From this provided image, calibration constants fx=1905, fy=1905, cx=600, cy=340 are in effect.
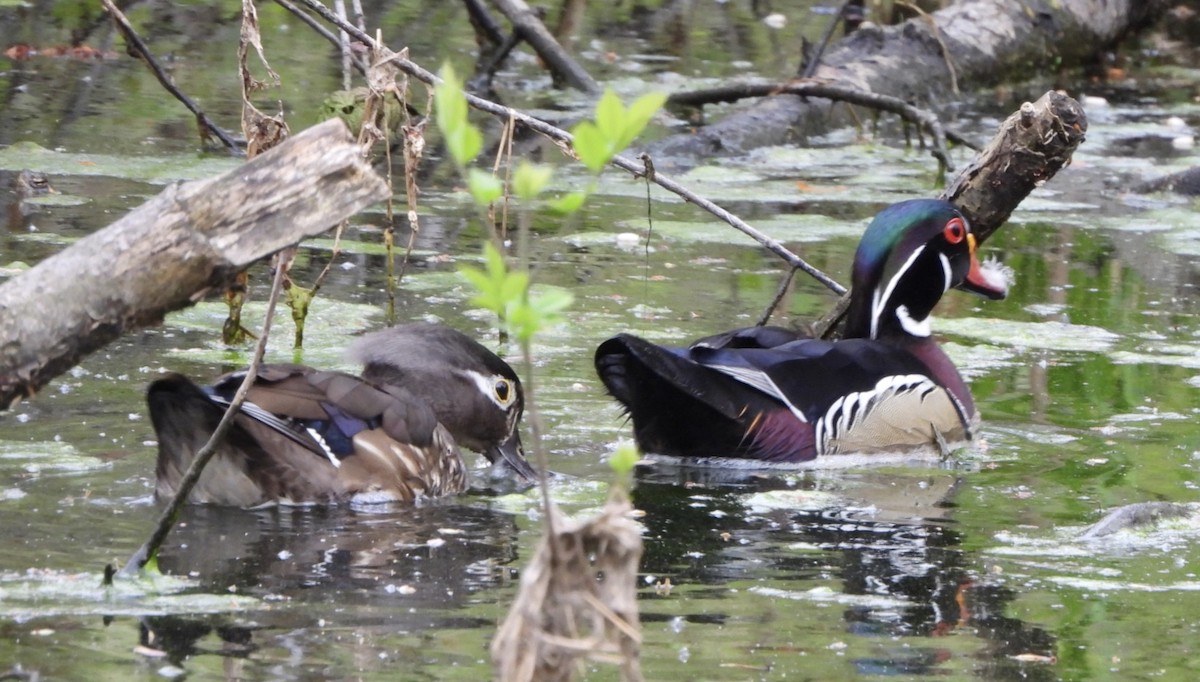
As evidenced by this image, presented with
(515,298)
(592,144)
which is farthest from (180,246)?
(592,144)

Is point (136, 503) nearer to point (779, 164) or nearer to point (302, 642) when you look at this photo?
point (302, 642)

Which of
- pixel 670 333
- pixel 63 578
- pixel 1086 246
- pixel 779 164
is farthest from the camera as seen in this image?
pixel 779 164

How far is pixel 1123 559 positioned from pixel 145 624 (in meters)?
2.65

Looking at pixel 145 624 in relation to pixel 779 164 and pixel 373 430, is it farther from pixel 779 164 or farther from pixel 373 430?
pixel 779 164

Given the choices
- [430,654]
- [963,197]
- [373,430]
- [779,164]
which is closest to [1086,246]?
[779,164]

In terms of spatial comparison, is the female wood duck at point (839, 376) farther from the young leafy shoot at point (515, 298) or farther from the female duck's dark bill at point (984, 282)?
the young leafy shoot at point (515, 298)

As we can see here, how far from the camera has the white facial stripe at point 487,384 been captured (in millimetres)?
6340

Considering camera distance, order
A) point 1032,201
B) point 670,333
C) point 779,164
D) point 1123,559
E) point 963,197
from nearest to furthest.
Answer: point 1123,559, point 963,197, point 670,333, point 1032,201, point 779,164

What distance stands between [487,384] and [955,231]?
1904 millimetres

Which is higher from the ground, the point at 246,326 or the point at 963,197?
the point at 963,197

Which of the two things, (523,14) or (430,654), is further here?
(523,14)

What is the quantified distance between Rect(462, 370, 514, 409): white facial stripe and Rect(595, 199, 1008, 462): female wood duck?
35 centimetres

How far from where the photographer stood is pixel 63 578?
444 cm

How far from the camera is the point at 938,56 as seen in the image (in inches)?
551
